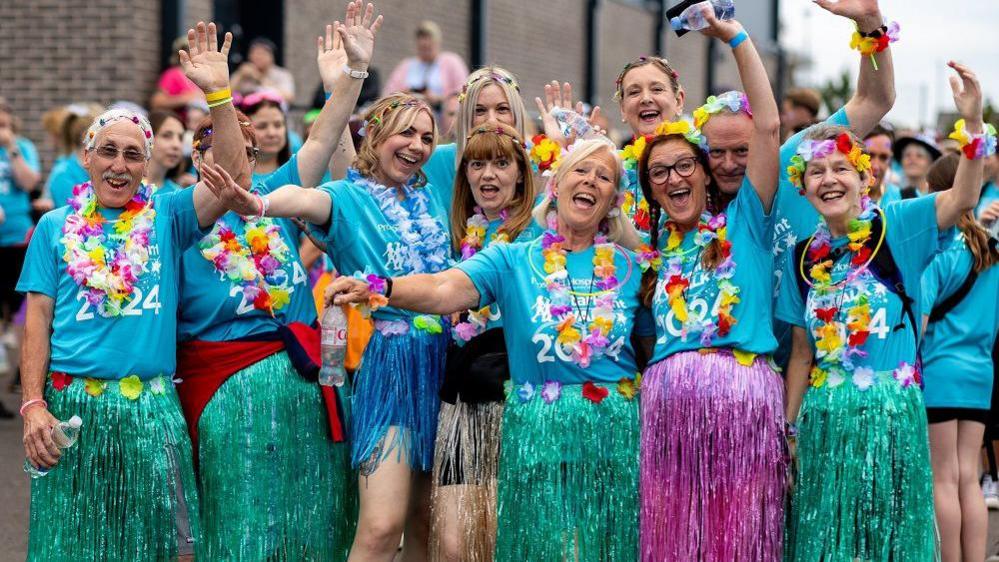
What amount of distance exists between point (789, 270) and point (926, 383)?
141cm

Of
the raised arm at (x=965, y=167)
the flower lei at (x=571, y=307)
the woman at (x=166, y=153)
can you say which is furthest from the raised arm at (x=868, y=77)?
the woman at (x=166, y=153)

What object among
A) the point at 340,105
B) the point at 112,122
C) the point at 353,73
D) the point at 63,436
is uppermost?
the point at 353,73

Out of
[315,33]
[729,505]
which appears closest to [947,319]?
[729,505]

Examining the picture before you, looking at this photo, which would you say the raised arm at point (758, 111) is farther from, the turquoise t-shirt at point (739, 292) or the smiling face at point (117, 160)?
the smiling face at point (117, 160)

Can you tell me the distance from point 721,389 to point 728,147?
2.53ft

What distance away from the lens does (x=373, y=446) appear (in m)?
4.38

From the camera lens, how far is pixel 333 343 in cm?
388

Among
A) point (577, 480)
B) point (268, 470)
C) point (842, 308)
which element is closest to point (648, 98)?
point (842, 308)

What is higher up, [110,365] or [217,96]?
[217,96]

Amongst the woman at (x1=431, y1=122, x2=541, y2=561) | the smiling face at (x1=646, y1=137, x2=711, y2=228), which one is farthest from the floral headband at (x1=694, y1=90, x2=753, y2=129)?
the woman at (x1=431, y1=122, x2=541, y2=561)

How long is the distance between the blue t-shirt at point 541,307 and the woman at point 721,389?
111 millimetres

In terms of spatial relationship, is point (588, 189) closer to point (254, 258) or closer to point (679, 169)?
point (679, 169)

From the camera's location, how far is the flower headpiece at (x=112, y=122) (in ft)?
13.9

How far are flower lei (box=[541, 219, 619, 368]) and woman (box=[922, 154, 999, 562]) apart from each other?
154cm
